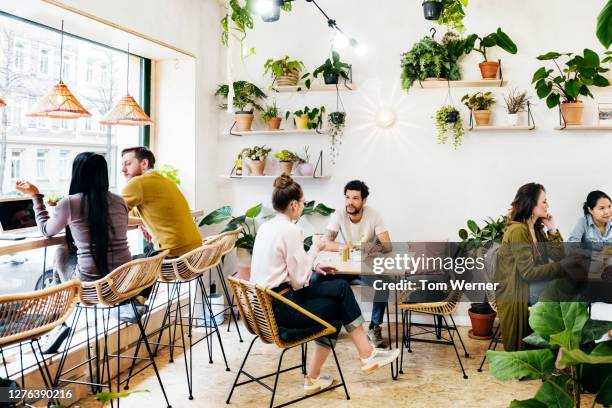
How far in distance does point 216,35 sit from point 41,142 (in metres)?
2.26

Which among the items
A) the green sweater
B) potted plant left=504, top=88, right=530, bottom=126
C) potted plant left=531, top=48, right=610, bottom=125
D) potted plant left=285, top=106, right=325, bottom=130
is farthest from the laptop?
potted plant left=531, top=48, right=610, bottom=125

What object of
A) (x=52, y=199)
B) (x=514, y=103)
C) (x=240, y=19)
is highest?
(x=240, y=19)

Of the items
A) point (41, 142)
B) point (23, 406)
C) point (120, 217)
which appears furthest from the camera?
point (41, 142)

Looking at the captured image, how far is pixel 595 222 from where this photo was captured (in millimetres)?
4555

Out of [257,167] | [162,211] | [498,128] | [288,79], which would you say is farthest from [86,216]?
[498,128]

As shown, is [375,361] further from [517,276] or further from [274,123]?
[274,123]

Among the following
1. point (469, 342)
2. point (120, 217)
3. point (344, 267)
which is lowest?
point (469, 342)

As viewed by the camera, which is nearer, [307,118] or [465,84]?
[465,84]

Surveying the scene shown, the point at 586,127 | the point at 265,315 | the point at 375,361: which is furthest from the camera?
the point at 586,127

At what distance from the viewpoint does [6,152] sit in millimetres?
3535

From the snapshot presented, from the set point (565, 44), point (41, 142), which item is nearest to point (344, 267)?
point (41, 142)

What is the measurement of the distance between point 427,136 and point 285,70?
5.06ft

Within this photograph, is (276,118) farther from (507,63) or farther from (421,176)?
(507,63)

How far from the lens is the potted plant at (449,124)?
4859 mm
